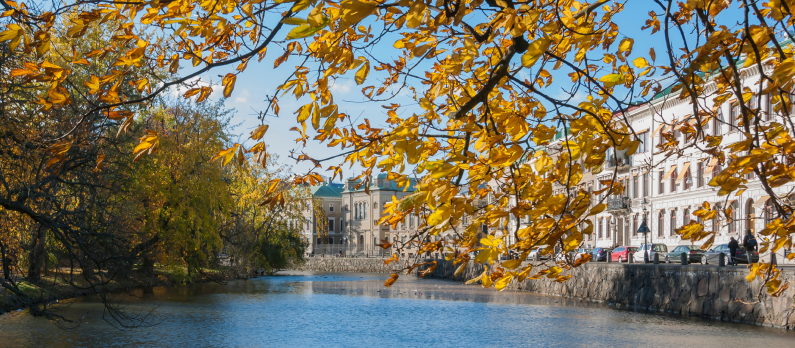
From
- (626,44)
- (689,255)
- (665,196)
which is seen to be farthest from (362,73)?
(665,196)

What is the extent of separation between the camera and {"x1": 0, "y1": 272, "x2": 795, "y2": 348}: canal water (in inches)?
669

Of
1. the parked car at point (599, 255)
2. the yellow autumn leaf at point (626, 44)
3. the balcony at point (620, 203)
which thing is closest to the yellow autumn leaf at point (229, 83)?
the yellow autumn leaf at point (626, 44)

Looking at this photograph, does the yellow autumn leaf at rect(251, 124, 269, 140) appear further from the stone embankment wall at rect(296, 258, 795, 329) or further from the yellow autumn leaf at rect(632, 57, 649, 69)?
the stone embankment wall at rect(296, 258, 795, 329)

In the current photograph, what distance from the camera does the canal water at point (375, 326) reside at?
1700 cm

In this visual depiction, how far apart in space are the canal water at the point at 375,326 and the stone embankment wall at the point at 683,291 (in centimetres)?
68

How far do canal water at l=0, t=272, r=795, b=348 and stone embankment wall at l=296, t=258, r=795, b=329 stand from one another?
677mm

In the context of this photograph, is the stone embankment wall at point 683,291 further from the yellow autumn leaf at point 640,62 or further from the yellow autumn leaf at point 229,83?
the yellow autumn leaf at point 229,83

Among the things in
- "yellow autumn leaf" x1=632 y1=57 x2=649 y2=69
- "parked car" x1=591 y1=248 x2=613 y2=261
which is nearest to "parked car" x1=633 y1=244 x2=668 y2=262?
"parked car" x1=591 y1=248 x2=613 y2=261

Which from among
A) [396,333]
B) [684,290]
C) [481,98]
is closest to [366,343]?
[396,333]

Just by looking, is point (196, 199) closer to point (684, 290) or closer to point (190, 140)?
point (190, 140)

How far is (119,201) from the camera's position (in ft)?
68.3

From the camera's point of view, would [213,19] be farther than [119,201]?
No

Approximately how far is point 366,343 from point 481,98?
45.7ft

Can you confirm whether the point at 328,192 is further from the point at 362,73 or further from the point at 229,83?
the point at 362,73
